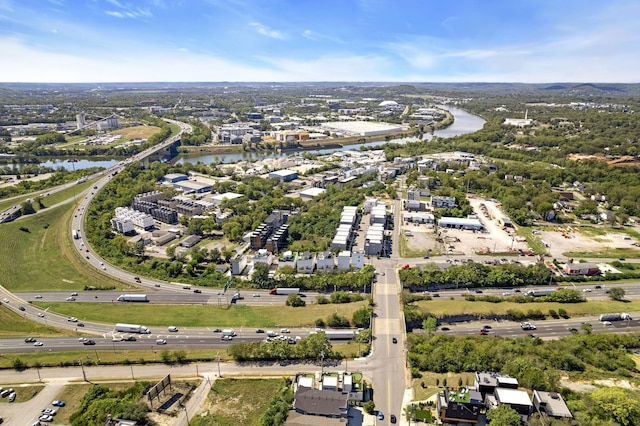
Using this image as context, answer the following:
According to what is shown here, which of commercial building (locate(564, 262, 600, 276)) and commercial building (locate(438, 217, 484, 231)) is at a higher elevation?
commercial building (locate(438, 217, 484, 231))

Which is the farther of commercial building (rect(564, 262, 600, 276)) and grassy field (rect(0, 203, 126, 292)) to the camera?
commercial building (rect(564, 262, 600, 276))

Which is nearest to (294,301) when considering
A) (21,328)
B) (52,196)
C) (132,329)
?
(132,329)

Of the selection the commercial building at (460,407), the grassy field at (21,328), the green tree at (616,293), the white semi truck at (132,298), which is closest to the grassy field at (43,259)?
the white semi truck at (132,298)

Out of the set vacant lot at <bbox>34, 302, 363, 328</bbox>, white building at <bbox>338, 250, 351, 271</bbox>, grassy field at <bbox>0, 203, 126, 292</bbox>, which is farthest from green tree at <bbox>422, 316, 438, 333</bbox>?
Answer: grassy field at <bbox>0, 203, 126, 292</bbox>

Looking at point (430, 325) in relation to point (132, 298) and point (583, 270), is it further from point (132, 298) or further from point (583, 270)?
point (132, 298)

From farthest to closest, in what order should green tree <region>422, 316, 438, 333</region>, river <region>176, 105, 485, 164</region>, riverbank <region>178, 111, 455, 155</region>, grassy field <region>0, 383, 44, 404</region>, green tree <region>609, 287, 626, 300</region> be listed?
riverbank <region>178, 111, 455, 155</region> < river <region>176, 105, 485, 164</region> < green tree <region>609, 287, 626, 300</region> < green tree <region>422, 316, 438, 333</region> < grassy field <region>0, 383, 44, 404</region>

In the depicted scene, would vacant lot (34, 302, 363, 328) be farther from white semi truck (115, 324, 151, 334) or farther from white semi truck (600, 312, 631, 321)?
white semi truck (600, 312, 631, 321)

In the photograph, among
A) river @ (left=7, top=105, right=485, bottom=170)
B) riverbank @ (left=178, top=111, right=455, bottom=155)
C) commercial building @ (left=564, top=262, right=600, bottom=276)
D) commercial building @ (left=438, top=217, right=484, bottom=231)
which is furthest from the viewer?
riverbank @ (left=178, top=111, right=455, bottom=155)
